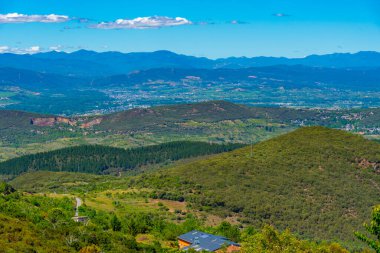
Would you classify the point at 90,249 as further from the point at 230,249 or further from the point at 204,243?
the point at 230,249

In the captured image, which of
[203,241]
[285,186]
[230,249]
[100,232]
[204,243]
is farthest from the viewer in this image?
[285,186]

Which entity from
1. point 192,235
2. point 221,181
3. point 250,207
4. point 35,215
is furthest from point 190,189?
point 35,215

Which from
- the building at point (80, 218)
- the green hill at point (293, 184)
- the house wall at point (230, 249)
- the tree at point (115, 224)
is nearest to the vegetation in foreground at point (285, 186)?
the green hill at point (293, 184)

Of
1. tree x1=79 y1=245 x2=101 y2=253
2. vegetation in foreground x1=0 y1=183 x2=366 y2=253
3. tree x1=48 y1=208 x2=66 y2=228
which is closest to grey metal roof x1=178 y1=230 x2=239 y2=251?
vegetation in foreground x1=0 y1=183 x2=366 y2=253

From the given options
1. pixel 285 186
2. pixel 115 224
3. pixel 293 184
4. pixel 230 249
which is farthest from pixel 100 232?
pixel 293 184

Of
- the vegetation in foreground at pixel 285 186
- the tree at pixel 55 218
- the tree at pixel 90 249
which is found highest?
the tree at pixel 90 249

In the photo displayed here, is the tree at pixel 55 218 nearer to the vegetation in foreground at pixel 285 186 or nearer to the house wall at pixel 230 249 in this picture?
the house wall at pixel 230 249
